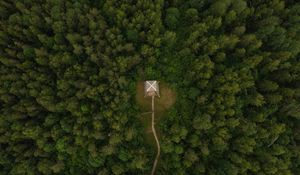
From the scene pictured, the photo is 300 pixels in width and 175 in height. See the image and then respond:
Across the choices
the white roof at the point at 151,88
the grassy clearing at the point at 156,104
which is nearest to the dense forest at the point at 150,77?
the grassy clearing at the point at 156,104

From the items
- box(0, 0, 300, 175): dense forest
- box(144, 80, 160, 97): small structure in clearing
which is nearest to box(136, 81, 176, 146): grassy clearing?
box(0, 0, 300, 175): dense forest

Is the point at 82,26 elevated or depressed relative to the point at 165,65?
elevated

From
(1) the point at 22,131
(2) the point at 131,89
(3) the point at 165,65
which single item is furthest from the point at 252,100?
(1) the point at 22,131

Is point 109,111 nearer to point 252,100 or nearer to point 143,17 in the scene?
point 143,17

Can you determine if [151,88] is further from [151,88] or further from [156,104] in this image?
[156,104]

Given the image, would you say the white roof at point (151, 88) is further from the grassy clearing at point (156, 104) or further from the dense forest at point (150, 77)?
the dense forest at point (150, 77)

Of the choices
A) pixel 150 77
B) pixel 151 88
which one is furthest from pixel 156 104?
pixel 150 77

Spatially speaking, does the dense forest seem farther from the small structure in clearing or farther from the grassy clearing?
the small structure in clearing

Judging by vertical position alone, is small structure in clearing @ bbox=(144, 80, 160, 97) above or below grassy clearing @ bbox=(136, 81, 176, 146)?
above
